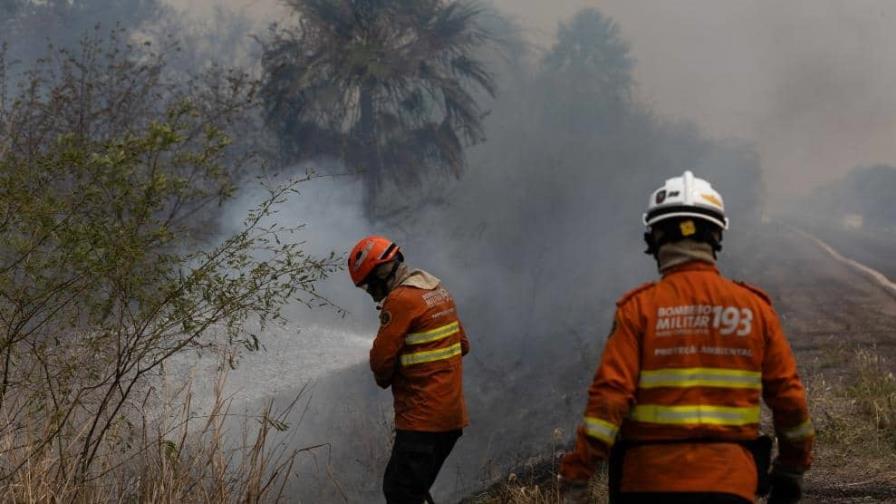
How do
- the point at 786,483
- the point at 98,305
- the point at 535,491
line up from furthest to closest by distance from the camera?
the point at 535,491, the point at 98,305, the point at 786,483

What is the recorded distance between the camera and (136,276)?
4340mm

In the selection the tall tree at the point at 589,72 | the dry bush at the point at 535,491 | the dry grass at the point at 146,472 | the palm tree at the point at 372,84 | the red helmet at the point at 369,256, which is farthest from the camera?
the tall tree at the point at 589,72

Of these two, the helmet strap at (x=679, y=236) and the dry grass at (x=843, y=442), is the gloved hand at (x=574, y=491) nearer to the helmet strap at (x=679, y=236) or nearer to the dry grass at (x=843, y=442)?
the helmet strap at (x=679, y=236)

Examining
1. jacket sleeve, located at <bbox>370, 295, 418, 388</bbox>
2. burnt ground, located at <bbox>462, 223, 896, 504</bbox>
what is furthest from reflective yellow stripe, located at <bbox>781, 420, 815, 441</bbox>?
burnt ground, located at <bbox>462, 223, 896, 504</bbox>

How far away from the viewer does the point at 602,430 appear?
2688 mm

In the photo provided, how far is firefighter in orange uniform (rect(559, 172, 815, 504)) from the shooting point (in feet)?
8.82

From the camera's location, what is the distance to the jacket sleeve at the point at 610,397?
8.81 feet

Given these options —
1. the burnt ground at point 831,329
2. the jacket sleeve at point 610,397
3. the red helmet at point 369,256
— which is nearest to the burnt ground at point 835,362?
the burnt ground at point 831,329

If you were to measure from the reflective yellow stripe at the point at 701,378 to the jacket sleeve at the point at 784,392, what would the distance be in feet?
0.47

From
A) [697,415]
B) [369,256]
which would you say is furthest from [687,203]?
[369,256]

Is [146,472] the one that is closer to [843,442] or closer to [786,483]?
[786,483]

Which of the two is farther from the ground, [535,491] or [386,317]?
[386,317]

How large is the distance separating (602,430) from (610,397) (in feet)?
0.35

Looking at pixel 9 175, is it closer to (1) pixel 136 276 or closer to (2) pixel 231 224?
(1) pixel 136 276
